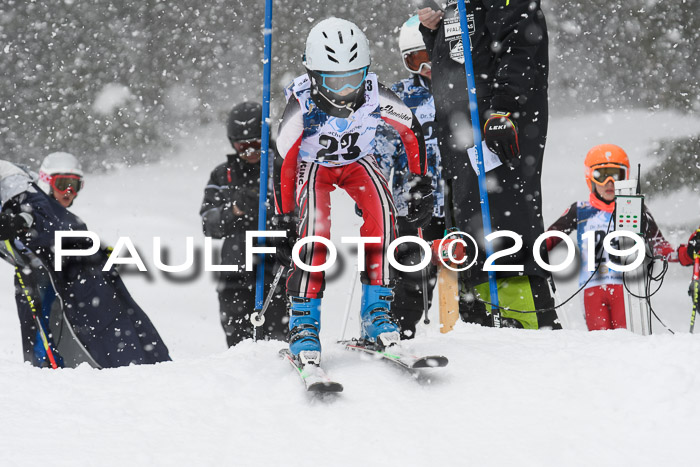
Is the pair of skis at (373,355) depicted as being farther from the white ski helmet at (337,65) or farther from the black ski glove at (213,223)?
the black ski glove at (213,223)

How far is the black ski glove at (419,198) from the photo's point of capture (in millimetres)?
3512

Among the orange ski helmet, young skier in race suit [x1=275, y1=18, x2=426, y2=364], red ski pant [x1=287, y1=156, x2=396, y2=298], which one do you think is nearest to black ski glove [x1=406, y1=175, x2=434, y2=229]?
young skier in race suit [x1=275, y1=18, x2=426, y2=364]

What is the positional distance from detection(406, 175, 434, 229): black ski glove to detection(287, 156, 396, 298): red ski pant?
172 mm

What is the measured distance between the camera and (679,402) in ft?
8.75

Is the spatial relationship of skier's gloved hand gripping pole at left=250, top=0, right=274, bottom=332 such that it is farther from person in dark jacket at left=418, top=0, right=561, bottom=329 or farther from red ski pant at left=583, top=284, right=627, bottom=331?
red ski pant at left=583, top=284, right=627, bottom=331

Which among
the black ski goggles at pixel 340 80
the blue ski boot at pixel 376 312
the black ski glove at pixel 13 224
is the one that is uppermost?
the black ski goggles at pixel 340 80

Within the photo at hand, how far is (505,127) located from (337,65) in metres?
0.97

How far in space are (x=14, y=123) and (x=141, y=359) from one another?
17.7 m

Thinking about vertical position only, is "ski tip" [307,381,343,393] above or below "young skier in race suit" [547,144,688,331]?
below

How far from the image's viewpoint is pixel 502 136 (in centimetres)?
353

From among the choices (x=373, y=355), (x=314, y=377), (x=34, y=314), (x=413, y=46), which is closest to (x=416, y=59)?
(x=413, y=46)

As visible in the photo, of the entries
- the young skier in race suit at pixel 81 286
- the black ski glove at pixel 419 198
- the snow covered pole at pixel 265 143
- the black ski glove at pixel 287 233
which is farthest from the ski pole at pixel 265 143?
the young skier in race suit at pixel 81 286

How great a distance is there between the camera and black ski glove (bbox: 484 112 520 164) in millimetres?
3523

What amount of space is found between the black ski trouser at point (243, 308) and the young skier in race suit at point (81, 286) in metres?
0.56
